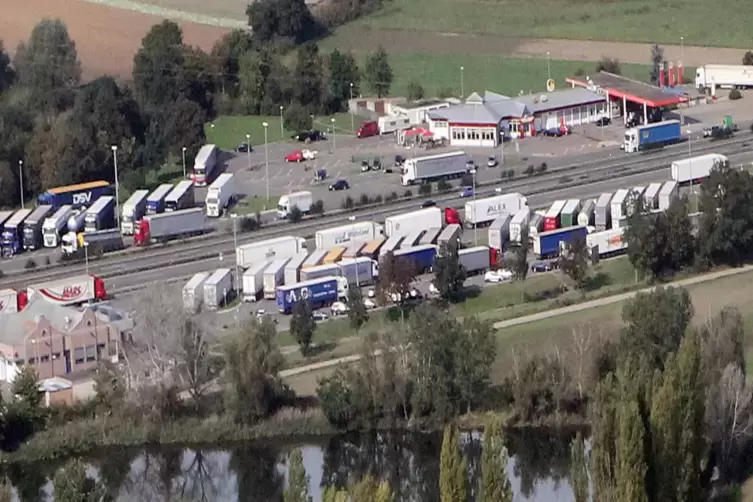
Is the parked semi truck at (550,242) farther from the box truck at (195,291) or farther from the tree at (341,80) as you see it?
the tree at (341,80)

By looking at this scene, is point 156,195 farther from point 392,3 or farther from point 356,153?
point 392,3

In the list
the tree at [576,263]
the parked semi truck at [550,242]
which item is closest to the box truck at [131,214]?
the parked semi truck at [550,242]

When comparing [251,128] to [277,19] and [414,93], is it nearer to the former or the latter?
[414,93]

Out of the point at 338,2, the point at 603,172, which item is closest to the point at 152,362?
the point at 603,172

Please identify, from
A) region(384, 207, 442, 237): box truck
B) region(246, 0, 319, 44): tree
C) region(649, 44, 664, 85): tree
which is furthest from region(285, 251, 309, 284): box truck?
region(246, 0, 319, 44): tree

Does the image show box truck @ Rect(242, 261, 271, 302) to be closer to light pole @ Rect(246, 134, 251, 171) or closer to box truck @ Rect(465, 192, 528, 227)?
box truck @ Rect(465, 192, 528, 227)

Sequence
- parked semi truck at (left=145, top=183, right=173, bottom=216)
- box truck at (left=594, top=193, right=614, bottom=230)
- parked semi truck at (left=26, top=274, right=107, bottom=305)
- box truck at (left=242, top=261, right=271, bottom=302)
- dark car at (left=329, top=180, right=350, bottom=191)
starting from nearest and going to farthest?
parked semi truck at (left=26, top=274, right=107, bottom=305), box truck at (left=242, top=261, right=271, bottom=302), box truck at (left=594, top=193, right=614, bottom=230), parked semi truck at (left=145, top=183, right=173, bottom=216), dark car at (left=329, top=180, right=350, bottom=191)

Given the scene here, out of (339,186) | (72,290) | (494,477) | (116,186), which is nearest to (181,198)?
(116,186)
